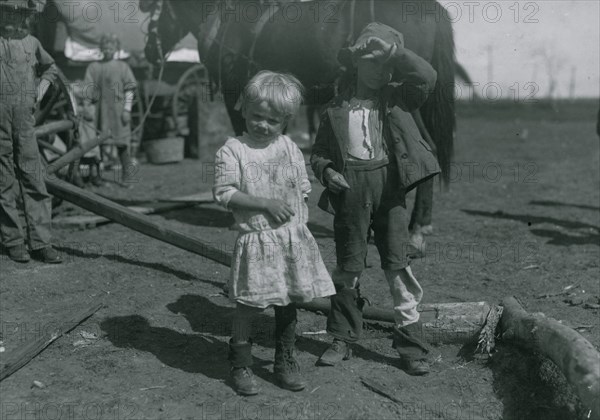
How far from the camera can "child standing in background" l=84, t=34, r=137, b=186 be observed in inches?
402

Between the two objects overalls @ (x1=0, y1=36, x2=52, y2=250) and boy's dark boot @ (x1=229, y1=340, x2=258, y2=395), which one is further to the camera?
overalls @ (x1=0, y1=36, x2=52, y2=250)

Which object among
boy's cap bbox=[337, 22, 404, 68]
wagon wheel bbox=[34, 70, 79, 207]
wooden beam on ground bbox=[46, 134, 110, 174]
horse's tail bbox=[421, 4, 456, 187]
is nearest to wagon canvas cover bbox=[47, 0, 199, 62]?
wagon wheel bbox=[34, 70, 79, 207]

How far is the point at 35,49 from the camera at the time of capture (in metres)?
5.51

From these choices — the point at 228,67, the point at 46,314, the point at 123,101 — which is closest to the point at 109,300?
the point at 46,314

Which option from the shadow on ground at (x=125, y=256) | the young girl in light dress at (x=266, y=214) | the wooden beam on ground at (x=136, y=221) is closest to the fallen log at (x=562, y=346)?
the young girl in light dress at (x=266, y=214)

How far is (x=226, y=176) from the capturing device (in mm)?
3244

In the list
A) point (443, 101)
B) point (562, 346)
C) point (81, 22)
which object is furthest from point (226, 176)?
point (81, 22)

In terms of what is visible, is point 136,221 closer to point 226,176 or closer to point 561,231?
point 226,176

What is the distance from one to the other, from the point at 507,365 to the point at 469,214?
14.5 feet

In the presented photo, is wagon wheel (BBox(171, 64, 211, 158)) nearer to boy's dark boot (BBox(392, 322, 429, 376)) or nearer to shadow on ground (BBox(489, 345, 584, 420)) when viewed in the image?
boy's dark boot (BBox(392, 322, 429, 376))

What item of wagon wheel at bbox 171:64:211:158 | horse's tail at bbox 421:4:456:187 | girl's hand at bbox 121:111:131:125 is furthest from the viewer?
wagon wheel at bbox 171:64:211:158

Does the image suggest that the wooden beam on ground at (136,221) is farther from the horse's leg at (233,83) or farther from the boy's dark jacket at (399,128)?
the horse's leg at (233,83)

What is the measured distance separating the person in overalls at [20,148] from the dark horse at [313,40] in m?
1.80

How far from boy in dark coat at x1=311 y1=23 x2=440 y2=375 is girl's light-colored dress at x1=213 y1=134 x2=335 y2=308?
0.27 meters
